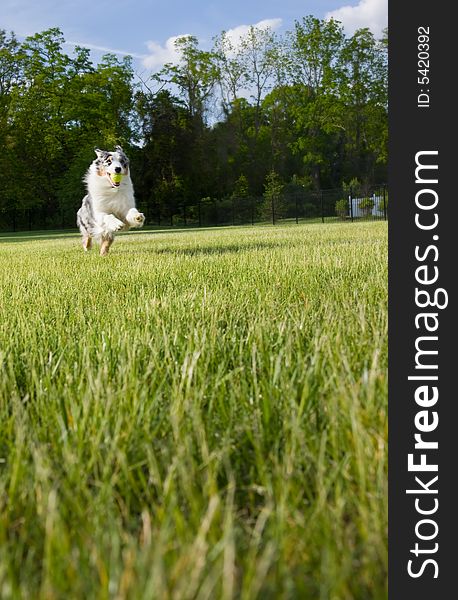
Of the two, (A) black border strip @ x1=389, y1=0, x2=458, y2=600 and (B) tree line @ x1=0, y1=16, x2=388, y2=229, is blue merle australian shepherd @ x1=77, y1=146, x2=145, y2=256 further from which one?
(B) tree line @ x1=0, y1=16, x2=388, y2=229

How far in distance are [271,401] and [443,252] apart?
0.58 m

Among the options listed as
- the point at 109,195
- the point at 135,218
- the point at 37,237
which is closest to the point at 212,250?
the point at 135,218

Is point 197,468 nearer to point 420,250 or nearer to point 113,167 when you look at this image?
point 420,250

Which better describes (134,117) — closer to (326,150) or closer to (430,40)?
(326,150)

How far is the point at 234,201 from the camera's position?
4253cm

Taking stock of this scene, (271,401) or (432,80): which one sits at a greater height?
(432,80)

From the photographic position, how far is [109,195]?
8781 mm

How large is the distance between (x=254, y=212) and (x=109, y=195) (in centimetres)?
3308

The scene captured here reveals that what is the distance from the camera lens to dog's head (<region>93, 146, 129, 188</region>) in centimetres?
852

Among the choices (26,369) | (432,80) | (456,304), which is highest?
(432,80)

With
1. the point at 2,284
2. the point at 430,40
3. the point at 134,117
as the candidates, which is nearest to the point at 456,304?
the point at 430,40

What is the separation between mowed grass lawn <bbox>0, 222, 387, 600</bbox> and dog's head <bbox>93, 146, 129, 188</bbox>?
5.98m

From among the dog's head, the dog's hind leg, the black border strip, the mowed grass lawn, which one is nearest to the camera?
the mowed grass lawn

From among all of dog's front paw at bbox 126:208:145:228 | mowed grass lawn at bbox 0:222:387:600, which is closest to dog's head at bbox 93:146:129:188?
dog's front paw at bbox 126:208:145:228
